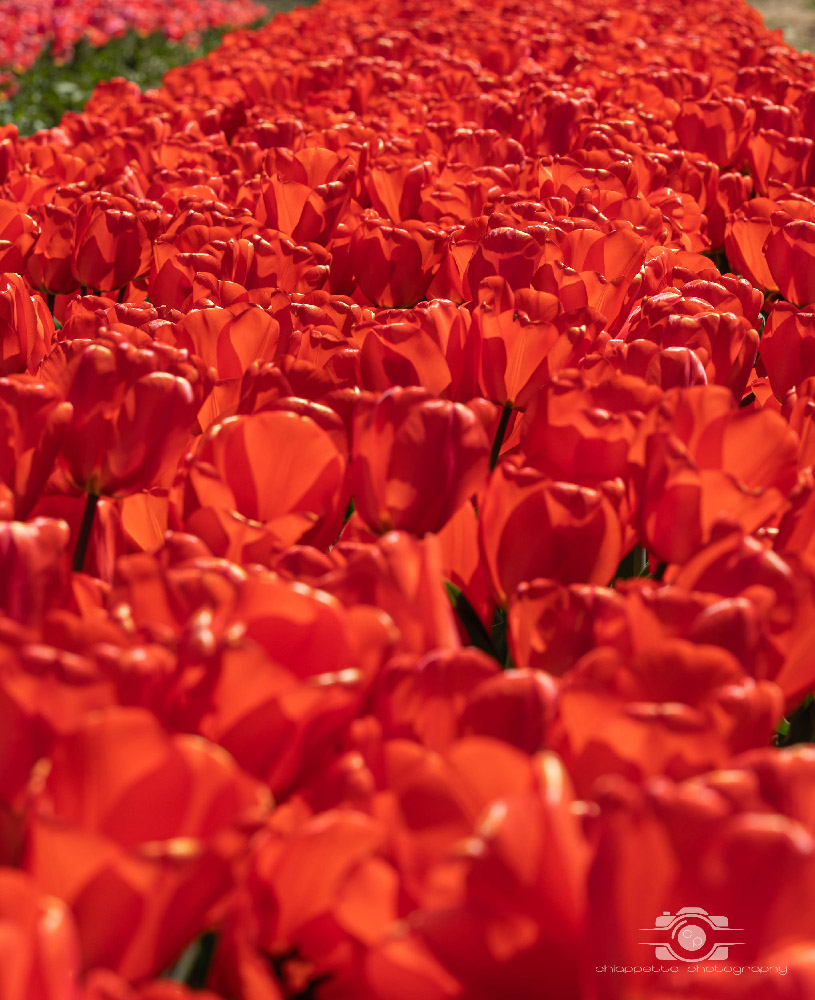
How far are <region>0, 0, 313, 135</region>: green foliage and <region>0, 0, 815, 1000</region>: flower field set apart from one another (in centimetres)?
1126

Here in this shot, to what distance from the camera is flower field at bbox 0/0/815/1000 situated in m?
0.71

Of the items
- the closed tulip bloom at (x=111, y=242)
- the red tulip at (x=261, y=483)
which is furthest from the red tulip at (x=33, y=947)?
the closed tulip bloom at (x=111, y=242)

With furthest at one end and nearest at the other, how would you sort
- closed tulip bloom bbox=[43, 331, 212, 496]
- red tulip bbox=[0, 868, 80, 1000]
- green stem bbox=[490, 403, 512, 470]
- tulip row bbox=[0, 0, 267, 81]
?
tulip row bbox=[0, 0, 267, 81]
green stem bbox=[490, 403, 512, 470]
closed tulip bloom bbox=[43, 331, 212, 496]
red tulip bbox=[0, 868, 80, 1000]

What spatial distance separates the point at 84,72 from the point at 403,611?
16.2 meters

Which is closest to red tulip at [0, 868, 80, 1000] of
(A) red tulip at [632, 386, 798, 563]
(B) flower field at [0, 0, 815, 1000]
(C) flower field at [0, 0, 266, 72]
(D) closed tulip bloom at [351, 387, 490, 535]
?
(B) flower field at [0, 0, 815, 1000]

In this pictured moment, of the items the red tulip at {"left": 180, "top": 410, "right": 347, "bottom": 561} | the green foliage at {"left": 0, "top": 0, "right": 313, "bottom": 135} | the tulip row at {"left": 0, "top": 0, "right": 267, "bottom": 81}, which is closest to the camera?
the red tulip at {"left": 180, "top": 410, "right": 347, "bottom": 561}

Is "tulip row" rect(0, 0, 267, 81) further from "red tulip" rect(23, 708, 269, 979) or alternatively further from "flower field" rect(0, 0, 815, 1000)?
"red tulip" rect(23, 708, 269, 979)

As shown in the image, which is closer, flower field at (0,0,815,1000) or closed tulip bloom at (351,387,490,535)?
flower field at (0,0,815,1000)

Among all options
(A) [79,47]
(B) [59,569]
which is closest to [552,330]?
(B) [59,569]

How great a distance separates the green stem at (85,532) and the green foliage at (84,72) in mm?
11798

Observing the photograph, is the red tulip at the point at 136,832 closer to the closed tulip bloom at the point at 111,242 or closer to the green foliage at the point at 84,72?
the closed tulip bloom at the point at 111,242

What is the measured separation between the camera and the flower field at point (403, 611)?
0.71 m

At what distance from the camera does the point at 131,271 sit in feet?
7.23

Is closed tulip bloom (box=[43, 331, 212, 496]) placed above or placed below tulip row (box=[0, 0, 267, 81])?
above
